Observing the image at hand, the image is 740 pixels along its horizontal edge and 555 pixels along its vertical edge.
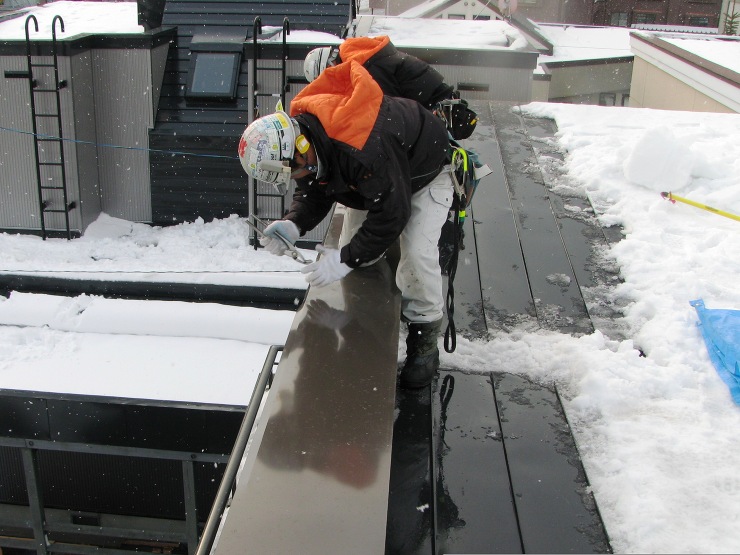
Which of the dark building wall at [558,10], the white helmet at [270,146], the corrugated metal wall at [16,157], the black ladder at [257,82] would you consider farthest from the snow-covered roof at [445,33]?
the dark building wall at [558,10]

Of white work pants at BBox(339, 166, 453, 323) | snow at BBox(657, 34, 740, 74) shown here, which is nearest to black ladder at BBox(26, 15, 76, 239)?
white work pants at BBox(339, 166, 453, 323)

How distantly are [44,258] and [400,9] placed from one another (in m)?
24.2

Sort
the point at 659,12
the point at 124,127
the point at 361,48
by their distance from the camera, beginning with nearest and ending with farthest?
the point at 361,48
the point at 124,127
the point at 659,12

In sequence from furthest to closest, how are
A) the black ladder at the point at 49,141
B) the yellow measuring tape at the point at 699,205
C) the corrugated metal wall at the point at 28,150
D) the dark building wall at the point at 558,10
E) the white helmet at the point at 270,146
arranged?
the dark building wall at the point at 558,10 < the corrugated metal wall at the point at 28,150 < the black ladder at the point at 49,141 < the yellow measuring tape at the point at 699,205 < the white helmet at the point at 270,146

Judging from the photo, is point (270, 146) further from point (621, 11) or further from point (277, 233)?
point (621, 11)

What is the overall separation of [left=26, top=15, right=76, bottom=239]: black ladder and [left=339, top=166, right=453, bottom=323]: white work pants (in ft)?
26.2

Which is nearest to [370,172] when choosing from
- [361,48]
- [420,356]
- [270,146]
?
[270,146]

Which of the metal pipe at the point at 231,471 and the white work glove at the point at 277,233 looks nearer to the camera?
the metal pipe at the point at 231,471

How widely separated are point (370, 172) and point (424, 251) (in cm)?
59

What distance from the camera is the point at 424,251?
11.4ft

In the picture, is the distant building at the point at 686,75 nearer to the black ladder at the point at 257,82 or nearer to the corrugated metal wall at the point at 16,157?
the black ladder at the point at 257,82

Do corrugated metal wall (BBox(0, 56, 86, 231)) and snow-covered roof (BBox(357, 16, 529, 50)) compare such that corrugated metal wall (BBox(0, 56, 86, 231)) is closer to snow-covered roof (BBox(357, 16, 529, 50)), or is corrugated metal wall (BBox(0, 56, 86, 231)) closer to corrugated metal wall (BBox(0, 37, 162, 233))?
corrugated metal wall (BBox(0, 37, 162, 233))

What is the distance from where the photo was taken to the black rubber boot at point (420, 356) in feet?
11.6

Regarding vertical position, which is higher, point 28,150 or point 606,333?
point 606,333
